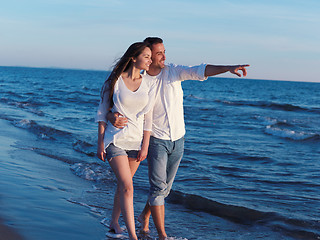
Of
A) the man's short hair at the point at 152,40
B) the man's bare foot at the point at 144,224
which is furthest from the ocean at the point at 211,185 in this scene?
the man's short hair at the point at 152,40

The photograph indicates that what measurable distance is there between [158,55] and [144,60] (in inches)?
8.8

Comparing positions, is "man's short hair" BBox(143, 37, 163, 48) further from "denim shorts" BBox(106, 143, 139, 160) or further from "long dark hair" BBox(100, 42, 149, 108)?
"denim shorts" BBox(106, 143, 139, 160)

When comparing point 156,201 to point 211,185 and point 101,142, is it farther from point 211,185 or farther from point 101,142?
point 211,185

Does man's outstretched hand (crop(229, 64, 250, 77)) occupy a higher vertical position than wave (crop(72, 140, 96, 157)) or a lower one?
higher

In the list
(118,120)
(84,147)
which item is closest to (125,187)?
(118,120)

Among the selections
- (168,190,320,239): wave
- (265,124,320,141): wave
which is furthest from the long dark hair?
(265,124,320,141): wave

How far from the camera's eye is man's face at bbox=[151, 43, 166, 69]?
12.3 feet

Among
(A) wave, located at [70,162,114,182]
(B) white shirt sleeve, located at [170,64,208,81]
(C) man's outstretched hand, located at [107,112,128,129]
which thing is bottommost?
(A) wave, located at [70,162,114,182]

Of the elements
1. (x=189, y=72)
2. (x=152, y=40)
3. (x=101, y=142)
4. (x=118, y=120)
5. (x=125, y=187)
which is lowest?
(x=125, y=187)

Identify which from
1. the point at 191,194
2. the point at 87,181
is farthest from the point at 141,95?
the point at 87,181

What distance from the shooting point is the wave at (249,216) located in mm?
4926

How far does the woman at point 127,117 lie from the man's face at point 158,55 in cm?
13

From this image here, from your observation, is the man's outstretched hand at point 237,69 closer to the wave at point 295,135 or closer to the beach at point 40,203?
the beach at point 40,203

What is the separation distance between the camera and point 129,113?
3.60 m
